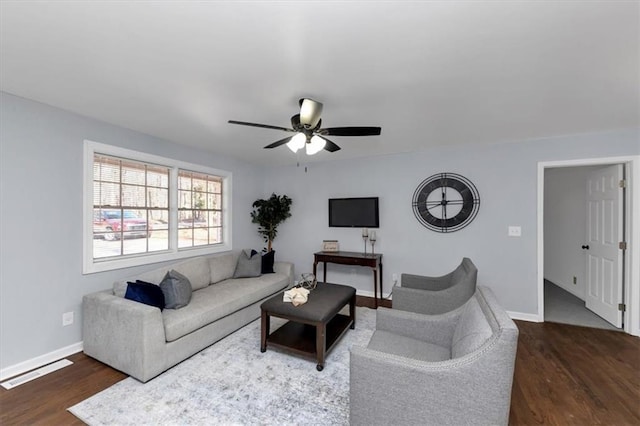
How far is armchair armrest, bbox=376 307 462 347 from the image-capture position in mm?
2055

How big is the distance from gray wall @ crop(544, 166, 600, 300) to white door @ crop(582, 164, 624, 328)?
→ 53 centimetres

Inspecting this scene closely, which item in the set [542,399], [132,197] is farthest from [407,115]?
[132,197]

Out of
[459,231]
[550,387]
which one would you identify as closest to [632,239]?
[459,231]

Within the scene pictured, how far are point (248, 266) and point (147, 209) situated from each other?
5.12 ft

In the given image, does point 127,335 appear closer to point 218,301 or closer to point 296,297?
point 218,301

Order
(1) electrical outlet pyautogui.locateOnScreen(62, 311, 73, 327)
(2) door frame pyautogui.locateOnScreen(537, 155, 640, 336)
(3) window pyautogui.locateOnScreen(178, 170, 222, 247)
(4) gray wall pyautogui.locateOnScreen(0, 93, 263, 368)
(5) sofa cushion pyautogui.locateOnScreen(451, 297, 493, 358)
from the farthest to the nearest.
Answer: (3) window pyautogui.locateOnScreen(178, 170, 222, 247), (2) door frame pyautogui.locateOnScreen(537, 155, 640, 336), (1) electrical outlet pyautogui.locateOnScreen(62, 311, 73, 327), (4) gray wall pyautogui.locateOnScreen(0, 93, 263, 368), (5) sofa cushion pyautogui.locateOnScreen(451, 297, 493, 358)

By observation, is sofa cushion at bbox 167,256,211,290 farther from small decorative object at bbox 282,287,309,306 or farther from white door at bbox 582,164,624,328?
white door at bbox 582,164,624,328

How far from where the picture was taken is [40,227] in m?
2.50

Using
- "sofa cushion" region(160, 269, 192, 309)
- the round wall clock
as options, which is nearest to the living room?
the round wall clock

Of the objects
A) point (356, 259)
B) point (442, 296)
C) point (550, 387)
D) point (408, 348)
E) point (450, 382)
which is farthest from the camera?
point (356, 259)

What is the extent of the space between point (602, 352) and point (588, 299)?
5.21 feet

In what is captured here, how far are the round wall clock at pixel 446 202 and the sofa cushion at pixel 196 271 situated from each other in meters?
3.23

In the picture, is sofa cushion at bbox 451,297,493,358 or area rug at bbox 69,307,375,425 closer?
sofa cushion at bbox 451,297,493,358

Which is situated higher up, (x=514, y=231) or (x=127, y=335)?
(x=514, y=231)
